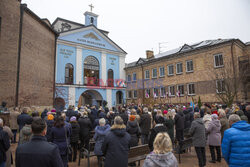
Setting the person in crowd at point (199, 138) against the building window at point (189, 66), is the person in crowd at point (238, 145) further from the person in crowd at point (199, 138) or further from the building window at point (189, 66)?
the building window at point (189, 66)

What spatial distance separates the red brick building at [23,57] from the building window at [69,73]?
9760mm

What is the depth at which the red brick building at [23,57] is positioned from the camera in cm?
1260

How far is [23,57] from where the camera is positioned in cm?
1406

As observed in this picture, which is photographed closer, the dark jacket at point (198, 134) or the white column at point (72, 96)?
the dark jacket at point (198, 134)

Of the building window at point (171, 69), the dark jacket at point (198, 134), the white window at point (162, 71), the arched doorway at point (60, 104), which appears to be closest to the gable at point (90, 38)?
the white window at point (162, 71)

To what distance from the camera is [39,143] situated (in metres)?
2.75

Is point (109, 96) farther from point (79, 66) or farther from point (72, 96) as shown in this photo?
point (79, 66)

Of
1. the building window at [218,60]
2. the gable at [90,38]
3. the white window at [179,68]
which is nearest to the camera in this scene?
the building window at [218,60]

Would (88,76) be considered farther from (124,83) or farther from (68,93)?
(124,83)

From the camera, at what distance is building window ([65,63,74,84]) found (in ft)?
91.8

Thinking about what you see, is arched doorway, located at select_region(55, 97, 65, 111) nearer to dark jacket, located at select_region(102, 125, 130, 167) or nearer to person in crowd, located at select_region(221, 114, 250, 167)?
dark jacket, located at select_region(102, 125, 130, 167)

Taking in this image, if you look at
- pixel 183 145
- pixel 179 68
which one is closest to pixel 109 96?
pixel 179 68

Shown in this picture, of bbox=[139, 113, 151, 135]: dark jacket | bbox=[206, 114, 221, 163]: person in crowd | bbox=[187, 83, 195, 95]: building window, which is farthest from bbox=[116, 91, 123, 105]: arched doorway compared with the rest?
bbox=[206, 114, 221, 163]: person in crowd

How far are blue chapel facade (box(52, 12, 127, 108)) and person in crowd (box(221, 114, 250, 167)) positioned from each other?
23943 mm
